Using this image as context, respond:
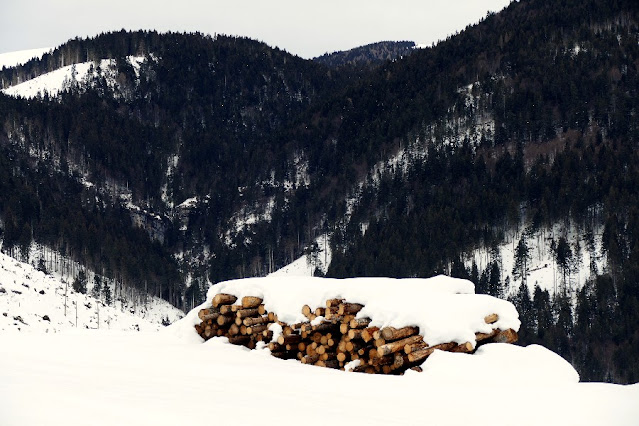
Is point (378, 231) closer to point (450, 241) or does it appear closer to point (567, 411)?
point (450, 241)

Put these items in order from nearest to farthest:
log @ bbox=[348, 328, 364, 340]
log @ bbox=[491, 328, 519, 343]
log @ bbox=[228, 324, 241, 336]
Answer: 1. log @ bbox=[348, 328, 364, 340]
2. log @ bbox=[491, 328, 519, 343]
3. log @ bbox=[228, 324, 241, 336]

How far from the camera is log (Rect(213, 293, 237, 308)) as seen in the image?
18.0 m

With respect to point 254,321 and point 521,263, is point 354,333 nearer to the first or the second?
point 254,321

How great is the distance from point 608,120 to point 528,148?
64.8ft

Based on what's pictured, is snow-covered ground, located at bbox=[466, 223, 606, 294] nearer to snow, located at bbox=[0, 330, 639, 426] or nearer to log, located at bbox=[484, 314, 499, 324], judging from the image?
log, located at bbox=[484, 314, 499, 324]

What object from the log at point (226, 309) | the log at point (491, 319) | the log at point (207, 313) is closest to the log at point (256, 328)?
the log at point (226, 309)

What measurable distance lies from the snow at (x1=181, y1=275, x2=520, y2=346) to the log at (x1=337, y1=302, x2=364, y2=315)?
4.1 inches

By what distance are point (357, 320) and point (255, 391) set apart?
470cm

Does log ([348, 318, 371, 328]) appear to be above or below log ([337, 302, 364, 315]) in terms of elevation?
below

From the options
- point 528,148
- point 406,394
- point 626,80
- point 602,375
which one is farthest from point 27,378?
point 626,80

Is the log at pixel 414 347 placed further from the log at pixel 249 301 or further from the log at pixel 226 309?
the log at pixel 226 309

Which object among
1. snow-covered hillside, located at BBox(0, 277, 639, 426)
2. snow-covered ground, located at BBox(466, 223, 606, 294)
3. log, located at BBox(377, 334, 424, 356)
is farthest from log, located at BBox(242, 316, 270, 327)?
snow-covered ground, located at BBox(466, 223, 606, 294)

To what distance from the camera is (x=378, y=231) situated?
184 m

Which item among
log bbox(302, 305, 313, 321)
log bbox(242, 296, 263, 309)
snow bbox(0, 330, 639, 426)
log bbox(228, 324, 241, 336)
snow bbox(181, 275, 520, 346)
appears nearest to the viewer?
snow bbox(0, 330, 639, 426)
